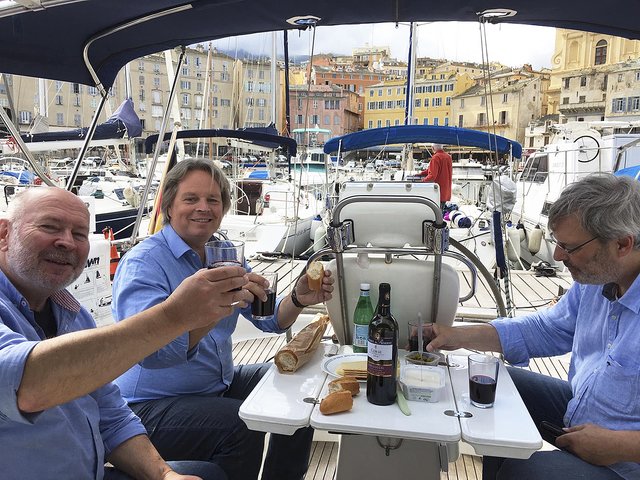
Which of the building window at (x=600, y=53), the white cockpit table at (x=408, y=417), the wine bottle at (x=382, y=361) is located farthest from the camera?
the building window at (x=600, y=53)

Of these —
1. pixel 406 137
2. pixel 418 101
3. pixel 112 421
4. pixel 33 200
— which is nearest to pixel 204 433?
pixel 112 421

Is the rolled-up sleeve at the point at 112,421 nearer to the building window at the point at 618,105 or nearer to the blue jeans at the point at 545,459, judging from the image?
the blue jeans at the point at 545,459

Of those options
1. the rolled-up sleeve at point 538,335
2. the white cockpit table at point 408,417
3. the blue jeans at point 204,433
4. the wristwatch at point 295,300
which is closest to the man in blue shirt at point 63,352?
the blue jeans at point 204,433

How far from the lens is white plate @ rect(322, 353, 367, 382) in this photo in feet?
5.09

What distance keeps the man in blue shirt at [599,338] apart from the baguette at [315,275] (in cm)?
46

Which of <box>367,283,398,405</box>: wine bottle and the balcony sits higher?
the balcony

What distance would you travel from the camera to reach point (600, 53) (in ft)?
124

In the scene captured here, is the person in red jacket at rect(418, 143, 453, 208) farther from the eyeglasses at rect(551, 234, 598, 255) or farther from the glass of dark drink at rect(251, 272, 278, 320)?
the glass of dark drink at rect(251, 272, 278, 320)

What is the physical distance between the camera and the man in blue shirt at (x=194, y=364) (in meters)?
1.59

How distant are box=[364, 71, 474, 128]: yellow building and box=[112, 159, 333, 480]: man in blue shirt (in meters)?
22.0

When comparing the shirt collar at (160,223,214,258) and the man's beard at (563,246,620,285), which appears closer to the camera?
the man's beard at (563,246,620,285)

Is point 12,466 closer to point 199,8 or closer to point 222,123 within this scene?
point 199,8

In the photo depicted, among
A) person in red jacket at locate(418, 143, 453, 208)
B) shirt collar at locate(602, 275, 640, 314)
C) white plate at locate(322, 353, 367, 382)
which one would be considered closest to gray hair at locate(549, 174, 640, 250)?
shirt collar at locate(602, 275, 640, 314)

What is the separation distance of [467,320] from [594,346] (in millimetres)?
1636
